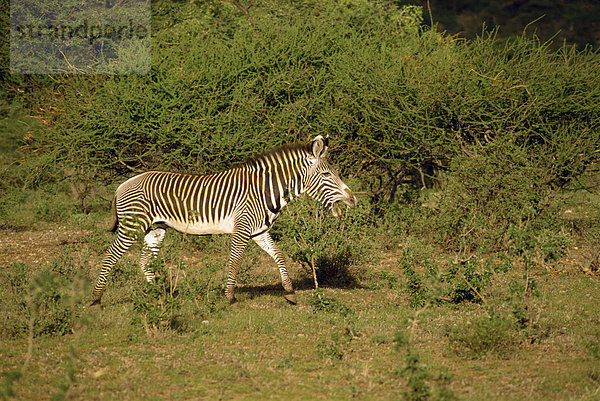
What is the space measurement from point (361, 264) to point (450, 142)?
12.5ft

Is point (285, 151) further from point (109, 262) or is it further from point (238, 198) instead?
point (109, 262)

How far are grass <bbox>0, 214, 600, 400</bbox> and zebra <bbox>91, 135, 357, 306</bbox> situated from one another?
664 millimetres

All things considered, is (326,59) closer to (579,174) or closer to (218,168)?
(218,168)

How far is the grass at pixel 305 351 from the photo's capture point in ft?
21.2

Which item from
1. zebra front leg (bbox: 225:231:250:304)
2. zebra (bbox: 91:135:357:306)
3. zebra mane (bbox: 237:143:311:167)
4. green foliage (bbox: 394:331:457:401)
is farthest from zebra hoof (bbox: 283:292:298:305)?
green foliage (bbox: 394:331:457:401)

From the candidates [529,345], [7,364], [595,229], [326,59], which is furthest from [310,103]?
[7,364]

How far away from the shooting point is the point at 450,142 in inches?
554

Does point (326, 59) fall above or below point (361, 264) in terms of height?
above

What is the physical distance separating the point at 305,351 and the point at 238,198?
3051 millimetres

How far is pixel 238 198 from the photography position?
32.8 feet

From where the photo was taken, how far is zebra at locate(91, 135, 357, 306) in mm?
9883

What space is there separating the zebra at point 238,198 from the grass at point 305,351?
2.18ft

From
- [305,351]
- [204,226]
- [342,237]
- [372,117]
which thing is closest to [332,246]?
[342,237]

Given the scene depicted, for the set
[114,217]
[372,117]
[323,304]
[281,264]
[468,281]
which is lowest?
[323,304]
